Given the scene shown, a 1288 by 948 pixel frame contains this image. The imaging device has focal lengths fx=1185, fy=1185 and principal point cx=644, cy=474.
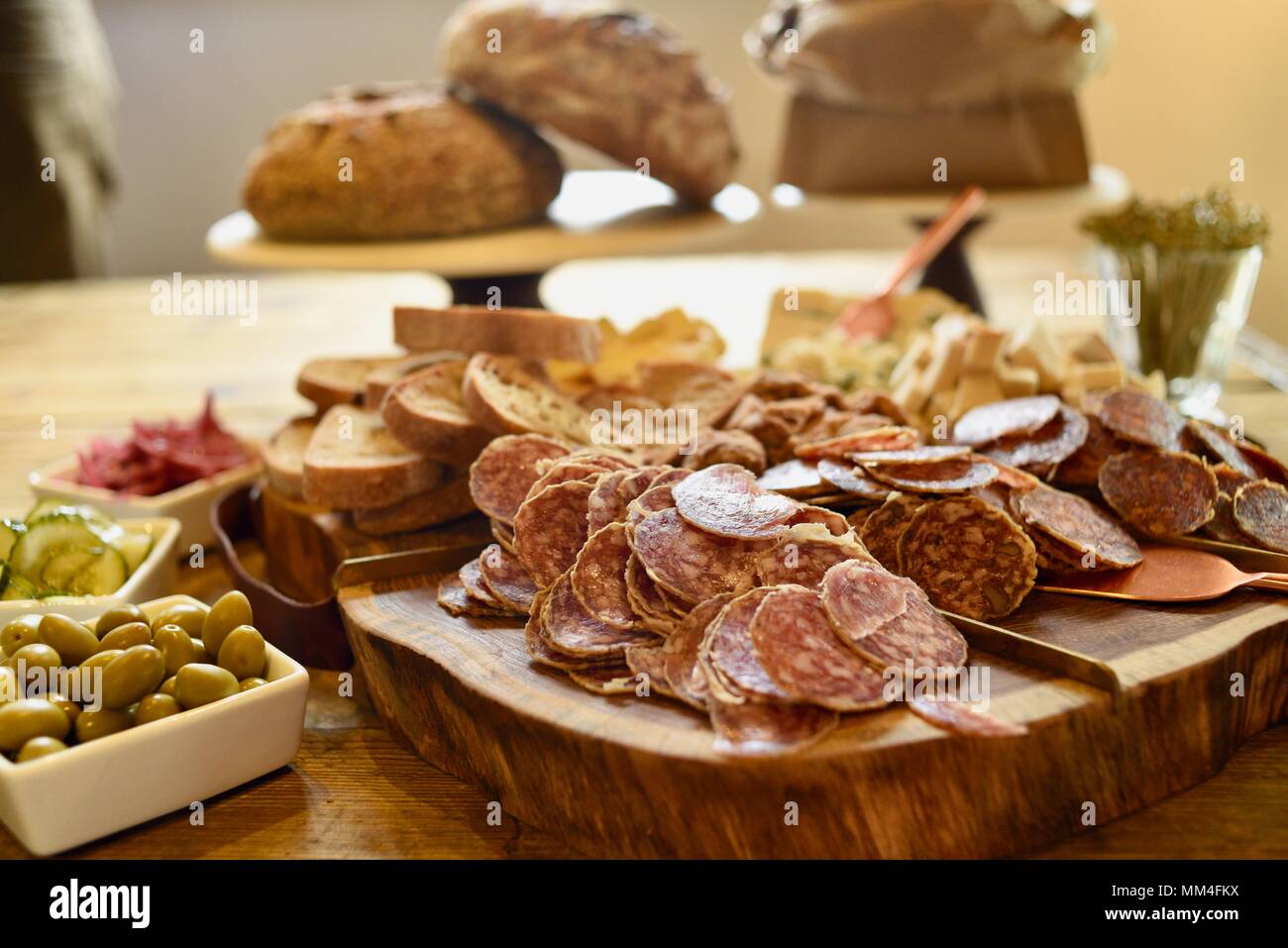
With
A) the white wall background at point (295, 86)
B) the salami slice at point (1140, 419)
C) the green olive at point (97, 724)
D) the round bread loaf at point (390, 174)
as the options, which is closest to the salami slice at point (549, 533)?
the green olive at point (97, 724)

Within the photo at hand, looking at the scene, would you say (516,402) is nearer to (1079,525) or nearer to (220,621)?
(220,621)

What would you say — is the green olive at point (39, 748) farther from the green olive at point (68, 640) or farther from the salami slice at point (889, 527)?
the salami slice at point (889, 527)

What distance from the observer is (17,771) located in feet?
3.44

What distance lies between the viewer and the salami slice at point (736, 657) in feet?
3.48

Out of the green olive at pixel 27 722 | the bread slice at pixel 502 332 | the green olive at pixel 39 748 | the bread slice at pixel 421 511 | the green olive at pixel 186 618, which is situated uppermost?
the bread slice at pixel 502 332

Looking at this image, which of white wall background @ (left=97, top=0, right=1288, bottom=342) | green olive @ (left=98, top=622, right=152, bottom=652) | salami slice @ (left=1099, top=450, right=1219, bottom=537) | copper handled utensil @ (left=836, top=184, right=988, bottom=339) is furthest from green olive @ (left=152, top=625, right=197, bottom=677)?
white wall background @ (left=97, top=0, right=1288, bottom=342)

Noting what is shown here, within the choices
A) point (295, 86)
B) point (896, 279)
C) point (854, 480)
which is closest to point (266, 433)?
point (896, 279)

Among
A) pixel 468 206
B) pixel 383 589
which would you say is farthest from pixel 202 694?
pixel 468 206

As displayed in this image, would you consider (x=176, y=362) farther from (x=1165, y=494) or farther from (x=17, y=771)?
(x=1165, y=494)

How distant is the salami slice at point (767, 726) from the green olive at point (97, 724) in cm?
57

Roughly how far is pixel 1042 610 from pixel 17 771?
1.02 m

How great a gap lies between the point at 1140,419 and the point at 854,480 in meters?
0.41

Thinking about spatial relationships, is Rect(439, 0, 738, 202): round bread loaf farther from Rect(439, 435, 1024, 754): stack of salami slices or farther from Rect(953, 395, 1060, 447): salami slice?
Rect(439, 435, 1024, 754): stack of salami slices

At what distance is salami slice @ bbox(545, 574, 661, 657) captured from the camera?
117 centimetres
